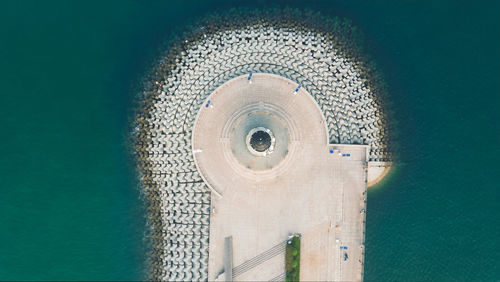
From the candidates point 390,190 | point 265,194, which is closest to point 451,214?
point 390,190

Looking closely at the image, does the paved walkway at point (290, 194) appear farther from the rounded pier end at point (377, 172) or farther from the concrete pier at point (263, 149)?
the rounded pier end at point (377, 172)

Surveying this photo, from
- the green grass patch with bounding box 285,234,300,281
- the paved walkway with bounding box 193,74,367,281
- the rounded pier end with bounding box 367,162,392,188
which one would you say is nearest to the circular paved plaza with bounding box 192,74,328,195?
the paved walkway with bounding box 193,74,367,281

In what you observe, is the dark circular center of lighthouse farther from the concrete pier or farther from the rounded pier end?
the rounded pier end

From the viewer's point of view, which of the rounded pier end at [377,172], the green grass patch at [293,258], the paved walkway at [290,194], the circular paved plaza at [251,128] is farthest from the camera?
the rounded pier end at [377,172]

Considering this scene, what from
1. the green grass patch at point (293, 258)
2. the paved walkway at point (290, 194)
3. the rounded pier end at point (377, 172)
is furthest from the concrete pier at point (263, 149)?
the green grass patch at point (293, 258)

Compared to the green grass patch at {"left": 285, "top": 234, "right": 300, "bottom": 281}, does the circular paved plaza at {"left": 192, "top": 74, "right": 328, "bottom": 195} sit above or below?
above

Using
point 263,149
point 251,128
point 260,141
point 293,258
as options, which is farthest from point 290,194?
point 251,128

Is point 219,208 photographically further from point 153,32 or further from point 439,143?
point 439,143

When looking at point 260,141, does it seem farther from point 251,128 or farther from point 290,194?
point 290,194
